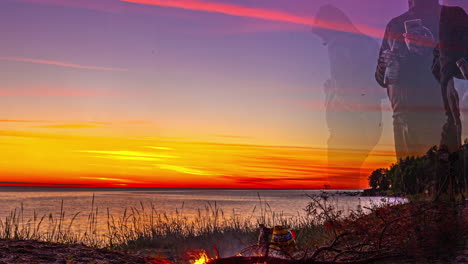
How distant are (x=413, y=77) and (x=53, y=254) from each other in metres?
15.0

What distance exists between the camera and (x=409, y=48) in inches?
681

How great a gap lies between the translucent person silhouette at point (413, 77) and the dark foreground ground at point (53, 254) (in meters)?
13.6

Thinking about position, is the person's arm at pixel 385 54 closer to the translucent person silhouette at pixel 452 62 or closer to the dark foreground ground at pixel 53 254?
the translucent person silhouette at pixel 452 62

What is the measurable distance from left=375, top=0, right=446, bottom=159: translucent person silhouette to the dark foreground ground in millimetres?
13555

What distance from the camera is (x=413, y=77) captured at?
17.7 m

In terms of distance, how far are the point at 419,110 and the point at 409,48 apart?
2.76 metres

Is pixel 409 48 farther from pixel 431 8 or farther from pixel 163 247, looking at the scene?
pixel 163 247

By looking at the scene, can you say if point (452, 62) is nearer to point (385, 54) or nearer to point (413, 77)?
point (413, 77)

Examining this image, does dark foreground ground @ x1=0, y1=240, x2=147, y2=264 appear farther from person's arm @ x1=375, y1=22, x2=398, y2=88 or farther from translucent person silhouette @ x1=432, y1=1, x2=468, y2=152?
person's arm @ x1=375, y1=22, x2=398, y2=88

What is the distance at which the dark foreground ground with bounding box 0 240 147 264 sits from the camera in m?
6.65

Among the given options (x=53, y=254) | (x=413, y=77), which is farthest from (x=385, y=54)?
(x=53, y=254)

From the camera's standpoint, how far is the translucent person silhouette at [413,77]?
56.0 ft

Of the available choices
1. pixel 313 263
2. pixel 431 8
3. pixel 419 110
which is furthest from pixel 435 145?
pixel 313 263

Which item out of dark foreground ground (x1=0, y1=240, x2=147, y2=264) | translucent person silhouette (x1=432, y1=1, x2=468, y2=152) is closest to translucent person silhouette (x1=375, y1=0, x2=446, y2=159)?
translucent person silhouette (x1=432, y1=1, x2=468, y2=152)
